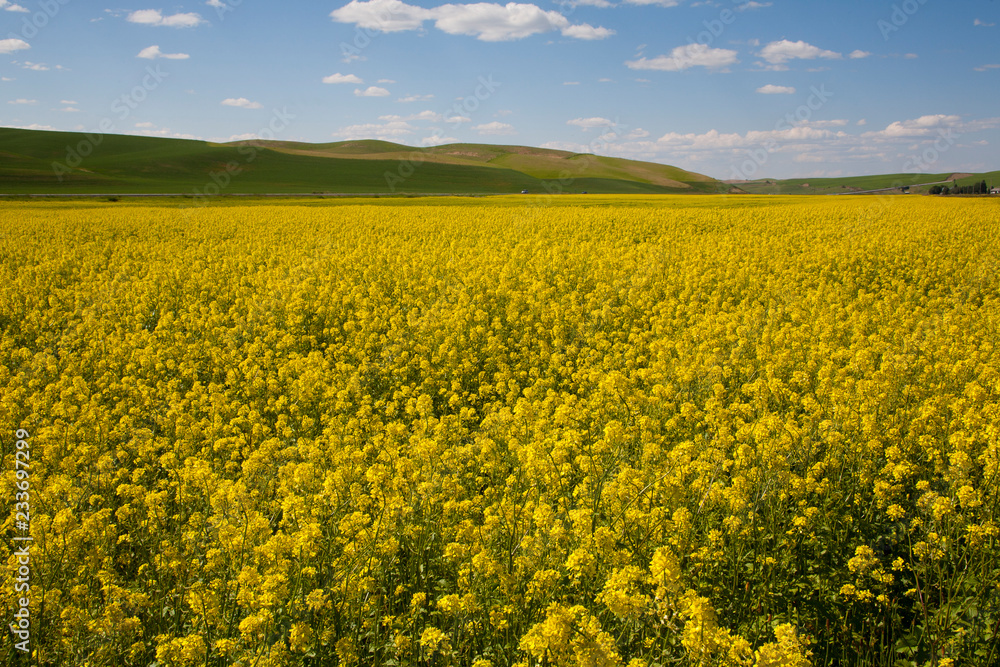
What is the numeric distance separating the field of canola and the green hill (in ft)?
178

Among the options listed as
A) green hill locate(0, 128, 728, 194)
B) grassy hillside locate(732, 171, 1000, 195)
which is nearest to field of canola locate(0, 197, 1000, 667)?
green hill locate(0, 128, 728, 194)

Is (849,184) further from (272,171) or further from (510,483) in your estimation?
(510,483)

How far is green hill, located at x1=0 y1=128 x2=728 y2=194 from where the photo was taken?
5981 cm

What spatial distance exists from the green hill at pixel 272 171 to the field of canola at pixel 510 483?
178 ft

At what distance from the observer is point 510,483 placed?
413 cm

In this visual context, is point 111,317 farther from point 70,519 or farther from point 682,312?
point 682,312

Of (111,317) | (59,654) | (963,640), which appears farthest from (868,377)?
(111,317)

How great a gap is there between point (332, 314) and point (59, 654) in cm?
697

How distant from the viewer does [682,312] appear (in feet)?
30.3

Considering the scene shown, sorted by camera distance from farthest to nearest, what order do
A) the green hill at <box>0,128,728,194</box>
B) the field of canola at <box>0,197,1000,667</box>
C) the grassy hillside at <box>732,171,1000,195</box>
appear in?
the grassy hillside at <box>732,171,1000,195</box> < the green hill at <box>0,128,728,194</box> < the field of canola at <box>0,197,1000,667</box>

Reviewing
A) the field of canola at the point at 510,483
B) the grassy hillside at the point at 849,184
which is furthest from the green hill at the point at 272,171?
the field of canola at the point at 510,483

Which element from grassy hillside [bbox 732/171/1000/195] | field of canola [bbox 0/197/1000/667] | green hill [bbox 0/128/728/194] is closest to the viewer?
field of canola [bbox 0/197/1000/667]

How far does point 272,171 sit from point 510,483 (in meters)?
83.3

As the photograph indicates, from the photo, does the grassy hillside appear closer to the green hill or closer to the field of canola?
the green hill
